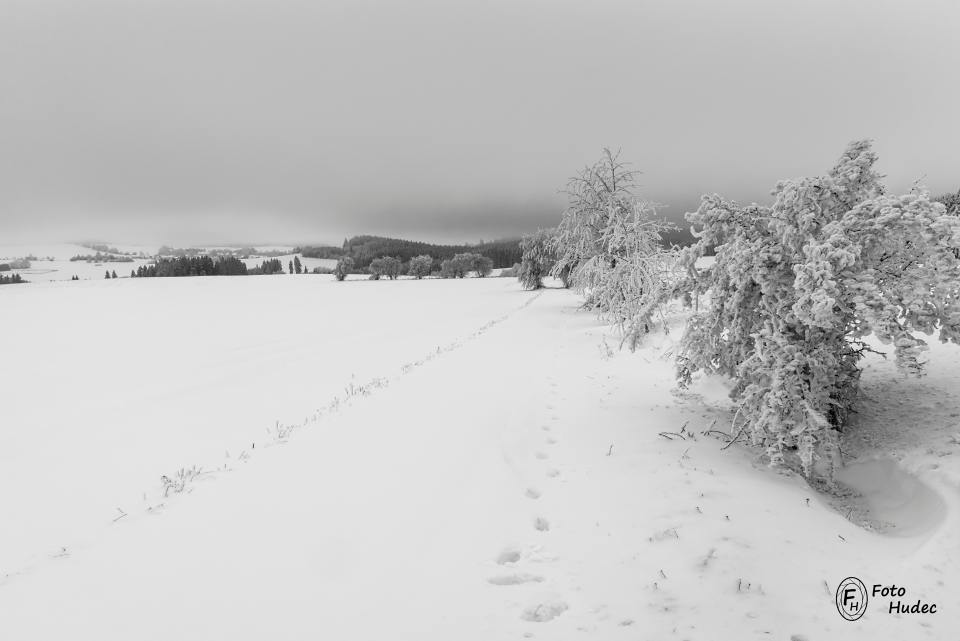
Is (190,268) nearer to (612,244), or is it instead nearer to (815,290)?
(612,244)

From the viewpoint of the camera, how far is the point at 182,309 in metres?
42.9

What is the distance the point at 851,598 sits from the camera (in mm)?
3676

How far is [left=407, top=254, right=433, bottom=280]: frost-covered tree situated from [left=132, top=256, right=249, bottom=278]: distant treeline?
178 feet

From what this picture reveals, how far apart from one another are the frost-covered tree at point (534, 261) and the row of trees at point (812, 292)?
124 feet

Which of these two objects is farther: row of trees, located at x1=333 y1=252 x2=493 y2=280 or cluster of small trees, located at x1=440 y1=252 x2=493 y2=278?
cluster of small trees, located at x1=440 y1=252 x2=493 y2=278

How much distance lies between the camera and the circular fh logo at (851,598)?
351 centimetres

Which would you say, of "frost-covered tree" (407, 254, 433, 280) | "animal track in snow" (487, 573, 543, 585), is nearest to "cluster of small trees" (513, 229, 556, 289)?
"animal track in snow" (487, 573, 543, 585)

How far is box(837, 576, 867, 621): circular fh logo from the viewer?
3508 mm

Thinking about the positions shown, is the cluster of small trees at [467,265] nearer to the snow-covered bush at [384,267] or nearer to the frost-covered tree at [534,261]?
the snow-covered bush at [384,267]

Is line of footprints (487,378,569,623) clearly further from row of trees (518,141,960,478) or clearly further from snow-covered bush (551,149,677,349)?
snow-covered bush (551,149,677,349)

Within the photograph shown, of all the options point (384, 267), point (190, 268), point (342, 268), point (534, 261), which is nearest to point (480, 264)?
point (384, 267)

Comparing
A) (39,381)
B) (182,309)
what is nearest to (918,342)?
(39,381)

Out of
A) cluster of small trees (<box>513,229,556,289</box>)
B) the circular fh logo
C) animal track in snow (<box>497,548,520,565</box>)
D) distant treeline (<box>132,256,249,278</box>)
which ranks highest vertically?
distant treeline (<box>132,256,249,278</box>)

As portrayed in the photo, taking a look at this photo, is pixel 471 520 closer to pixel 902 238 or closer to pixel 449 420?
pixel 449 420
